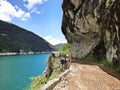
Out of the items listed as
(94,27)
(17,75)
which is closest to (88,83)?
(94,27)

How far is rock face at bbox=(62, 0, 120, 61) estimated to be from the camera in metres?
20.2

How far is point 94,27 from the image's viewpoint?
2853 cm

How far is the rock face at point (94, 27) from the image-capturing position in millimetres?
20156

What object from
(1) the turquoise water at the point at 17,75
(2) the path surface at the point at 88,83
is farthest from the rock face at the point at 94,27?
(1) the turquoise water at the point at 17,75

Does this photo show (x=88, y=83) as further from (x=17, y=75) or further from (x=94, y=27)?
(x=17, y=75)

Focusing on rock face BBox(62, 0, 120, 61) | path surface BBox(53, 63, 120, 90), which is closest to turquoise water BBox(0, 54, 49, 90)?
rock face BBox(62, 0, 120, 61)

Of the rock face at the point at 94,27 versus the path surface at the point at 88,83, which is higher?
the rock face at the point at 94,27

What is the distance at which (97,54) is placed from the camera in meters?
27.3

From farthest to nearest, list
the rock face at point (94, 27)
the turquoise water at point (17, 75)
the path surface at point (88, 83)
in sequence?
the turquoise water at point (17, 75)
the rock face at point (94, 27)
the path surface at point (88, 83)

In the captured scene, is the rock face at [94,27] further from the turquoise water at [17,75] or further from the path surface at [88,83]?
the turquoise water at [17,75]

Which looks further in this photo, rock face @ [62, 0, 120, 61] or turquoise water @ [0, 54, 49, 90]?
turquoise water @ [0, 54, 49, 90]

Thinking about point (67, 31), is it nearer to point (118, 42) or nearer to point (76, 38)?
point (76, 38)

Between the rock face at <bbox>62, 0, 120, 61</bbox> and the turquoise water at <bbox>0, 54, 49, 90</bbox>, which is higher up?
the rock face at <bbox>62, 0, 120, 61</bbox>

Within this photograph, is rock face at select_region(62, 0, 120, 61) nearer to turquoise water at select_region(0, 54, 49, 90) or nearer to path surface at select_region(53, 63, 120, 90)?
path surface at select_region(53, 63, 120, 90)
